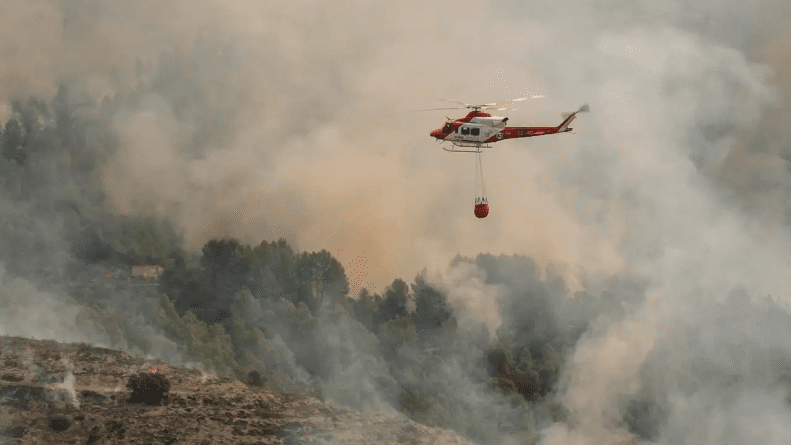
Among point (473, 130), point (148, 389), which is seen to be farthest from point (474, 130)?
point (148, 389)

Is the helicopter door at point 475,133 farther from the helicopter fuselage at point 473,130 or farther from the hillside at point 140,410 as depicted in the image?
the hillside at point 140,410

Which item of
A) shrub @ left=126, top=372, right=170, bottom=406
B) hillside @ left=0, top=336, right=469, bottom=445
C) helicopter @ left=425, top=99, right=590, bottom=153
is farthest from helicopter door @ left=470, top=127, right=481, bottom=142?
shrub @ left=126, top=372, right=170, bottom=406

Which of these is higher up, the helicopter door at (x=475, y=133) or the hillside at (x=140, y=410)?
the helicopter door at (x=475, y=133)

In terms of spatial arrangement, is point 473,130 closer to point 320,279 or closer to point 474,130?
point 474,130

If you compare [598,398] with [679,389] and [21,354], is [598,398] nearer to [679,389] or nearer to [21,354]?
[679,389]

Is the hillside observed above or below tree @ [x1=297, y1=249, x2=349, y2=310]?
below

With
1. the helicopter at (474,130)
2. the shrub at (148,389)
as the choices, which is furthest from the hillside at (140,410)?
the helicopter at (474,130)

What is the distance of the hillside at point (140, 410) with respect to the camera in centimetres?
10488

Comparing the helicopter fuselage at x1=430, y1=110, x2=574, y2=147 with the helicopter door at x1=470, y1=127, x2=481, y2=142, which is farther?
the helicopter door at x1=470, y1=127, x2=481, y2=142

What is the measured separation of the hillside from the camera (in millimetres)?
104875

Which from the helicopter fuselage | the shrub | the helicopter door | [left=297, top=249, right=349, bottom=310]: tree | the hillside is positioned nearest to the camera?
the hillside

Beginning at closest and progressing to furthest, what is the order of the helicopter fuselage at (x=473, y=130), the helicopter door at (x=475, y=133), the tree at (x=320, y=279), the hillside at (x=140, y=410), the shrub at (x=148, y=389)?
the hillside at (x=140, y=410) → the helicopter fuselage at (x=473, y=130) → the helicopter door at (x=475, y=133) → the shrub at (x=148, y=389) → the tree at (x=320, y=279)

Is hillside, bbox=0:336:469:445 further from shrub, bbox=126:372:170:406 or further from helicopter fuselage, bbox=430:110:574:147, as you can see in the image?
helicopter fuselage, bbox=430:110:574:147

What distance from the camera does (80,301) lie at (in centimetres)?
13912
